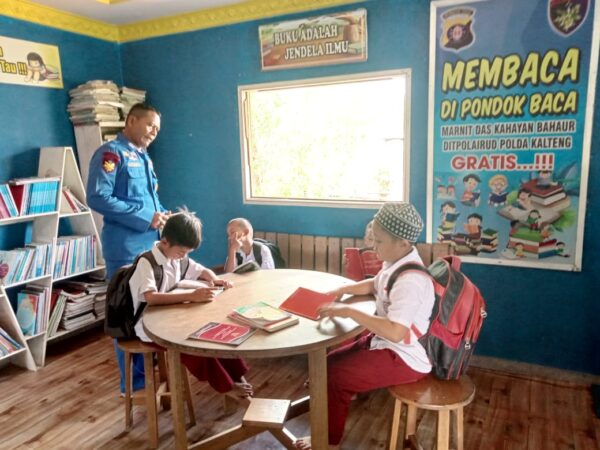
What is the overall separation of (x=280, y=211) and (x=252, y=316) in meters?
1.76

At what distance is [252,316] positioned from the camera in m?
1.71

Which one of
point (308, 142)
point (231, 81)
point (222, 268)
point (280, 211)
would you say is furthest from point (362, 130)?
point (222, 268)

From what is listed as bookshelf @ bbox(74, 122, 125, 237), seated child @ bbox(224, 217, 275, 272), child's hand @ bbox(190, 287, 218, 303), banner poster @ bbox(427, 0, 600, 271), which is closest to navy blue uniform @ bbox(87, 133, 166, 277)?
seated child @ bbox(224, 217, 275, 272)

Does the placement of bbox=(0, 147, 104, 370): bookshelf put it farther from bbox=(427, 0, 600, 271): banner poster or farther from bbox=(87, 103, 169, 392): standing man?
bbox=(427, 0, 600, 271): banner poster

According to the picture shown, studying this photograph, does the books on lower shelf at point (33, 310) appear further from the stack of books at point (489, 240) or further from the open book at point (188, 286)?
the stack of books at point (489, 240)

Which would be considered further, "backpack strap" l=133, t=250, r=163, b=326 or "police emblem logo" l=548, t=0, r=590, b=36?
"police emblem logo" l=548, t=0, r=590, b=36

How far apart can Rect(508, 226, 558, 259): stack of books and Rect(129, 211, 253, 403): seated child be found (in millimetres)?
1720

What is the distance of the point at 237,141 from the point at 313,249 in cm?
106

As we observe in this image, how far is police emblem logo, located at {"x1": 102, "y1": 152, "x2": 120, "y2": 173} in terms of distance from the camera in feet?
7.98

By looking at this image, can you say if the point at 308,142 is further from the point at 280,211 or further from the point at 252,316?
the point at 252,316

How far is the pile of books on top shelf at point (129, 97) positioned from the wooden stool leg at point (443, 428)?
3177 millimetres

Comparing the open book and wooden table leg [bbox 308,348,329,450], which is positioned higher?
the open book

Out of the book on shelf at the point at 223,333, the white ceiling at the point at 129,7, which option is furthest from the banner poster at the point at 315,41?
the book on shelf at the point at 223,333

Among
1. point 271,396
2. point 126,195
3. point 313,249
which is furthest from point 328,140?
point 271,396
